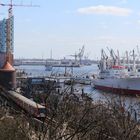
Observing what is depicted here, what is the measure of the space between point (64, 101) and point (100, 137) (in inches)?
80.8

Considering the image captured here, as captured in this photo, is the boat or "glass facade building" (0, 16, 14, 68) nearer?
the boat

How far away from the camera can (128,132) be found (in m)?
14.1

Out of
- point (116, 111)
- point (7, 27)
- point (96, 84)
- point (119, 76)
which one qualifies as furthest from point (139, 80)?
point (116, 111)

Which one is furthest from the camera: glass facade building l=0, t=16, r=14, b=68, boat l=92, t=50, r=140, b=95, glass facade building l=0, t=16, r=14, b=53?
glass facade building l=0, t=16, r=14, b=53

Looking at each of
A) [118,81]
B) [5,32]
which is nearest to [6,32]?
[5,32]

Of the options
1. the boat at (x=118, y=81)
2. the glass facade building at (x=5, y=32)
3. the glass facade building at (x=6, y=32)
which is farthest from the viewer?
the glass facade building at (x=5, y=32)

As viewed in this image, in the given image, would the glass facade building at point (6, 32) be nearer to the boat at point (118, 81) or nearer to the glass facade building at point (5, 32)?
the glass facade building at point (5, 32)

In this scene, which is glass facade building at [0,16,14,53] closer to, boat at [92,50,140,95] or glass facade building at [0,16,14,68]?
glass facade building at [0,16,14,68]

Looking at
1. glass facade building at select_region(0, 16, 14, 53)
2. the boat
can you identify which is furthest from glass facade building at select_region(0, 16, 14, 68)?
the boat

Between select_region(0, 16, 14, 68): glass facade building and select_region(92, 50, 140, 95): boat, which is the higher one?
select_region(0, 16, 14, 68): glass facade building

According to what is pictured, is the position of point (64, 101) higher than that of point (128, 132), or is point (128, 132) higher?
point (64, 101)

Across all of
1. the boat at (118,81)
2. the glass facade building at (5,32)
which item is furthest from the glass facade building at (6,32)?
the boat at (118,81)

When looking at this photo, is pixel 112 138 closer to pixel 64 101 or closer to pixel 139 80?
pixel 64 101

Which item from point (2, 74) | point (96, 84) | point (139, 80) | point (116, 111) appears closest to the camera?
point (116, 111)
